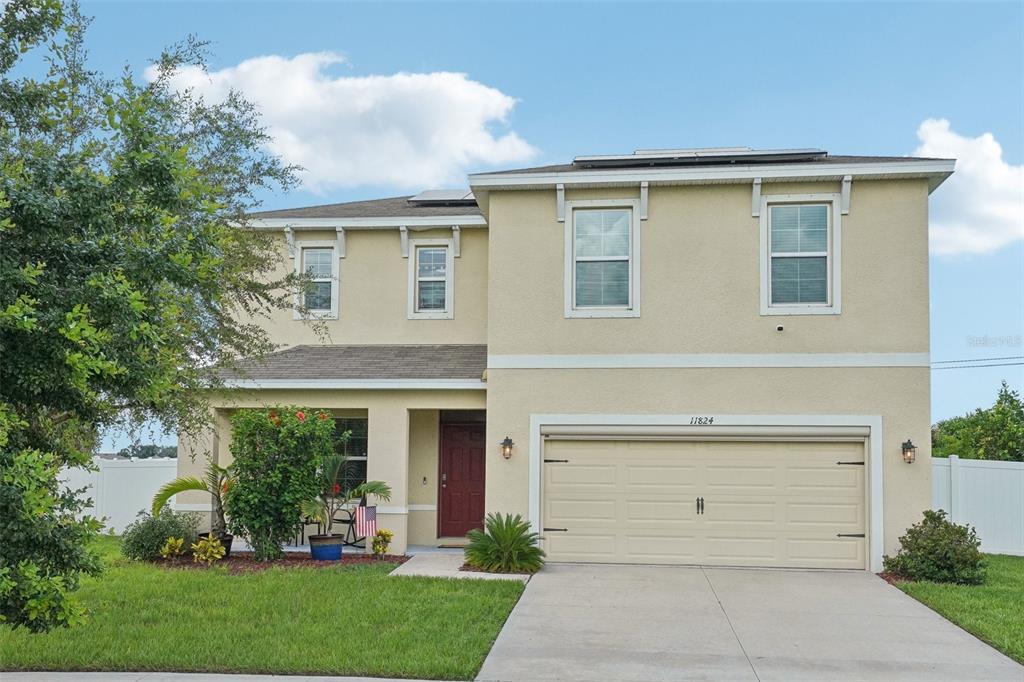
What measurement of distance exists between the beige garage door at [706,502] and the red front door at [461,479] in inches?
107

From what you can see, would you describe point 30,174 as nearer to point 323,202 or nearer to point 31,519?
point 31,519

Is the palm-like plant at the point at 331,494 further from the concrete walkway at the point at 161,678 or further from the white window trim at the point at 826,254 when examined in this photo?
the white window trim at the point at 826,254

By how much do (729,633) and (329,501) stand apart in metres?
7.88

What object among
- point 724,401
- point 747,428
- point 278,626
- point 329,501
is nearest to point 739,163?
point 724,401

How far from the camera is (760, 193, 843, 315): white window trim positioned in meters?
13.7

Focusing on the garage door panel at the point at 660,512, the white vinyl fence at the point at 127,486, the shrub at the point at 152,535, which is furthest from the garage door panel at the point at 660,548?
the white vinyl fence at the point at 127,486

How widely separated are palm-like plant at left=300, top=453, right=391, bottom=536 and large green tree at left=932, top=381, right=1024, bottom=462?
13.1 metres

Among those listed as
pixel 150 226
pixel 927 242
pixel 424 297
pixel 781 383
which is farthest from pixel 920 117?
pixel 150 226

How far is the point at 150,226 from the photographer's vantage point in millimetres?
6953

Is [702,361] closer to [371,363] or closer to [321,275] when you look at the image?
[371,363]

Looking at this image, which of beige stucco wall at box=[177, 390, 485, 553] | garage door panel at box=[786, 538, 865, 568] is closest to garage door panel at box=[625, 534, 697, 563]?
garage door panel at box=[786, 538, 865, 568]

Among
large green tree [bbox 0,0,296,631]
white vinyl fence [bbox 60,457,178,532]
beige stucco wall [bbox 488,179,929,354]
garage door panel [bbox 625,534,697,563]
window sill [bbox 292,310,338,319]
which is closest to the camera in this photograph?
large green tree [bbox 0,0,296,631]

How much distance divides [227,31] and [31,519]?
8.84 meters

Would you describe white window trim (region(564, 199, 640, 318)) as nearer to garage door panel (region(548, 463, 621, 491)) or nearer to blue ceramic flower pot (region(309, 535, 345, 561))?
garage door panel (region(548, 463, 621, 491))
